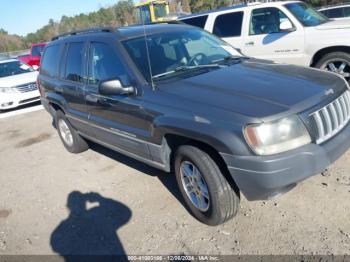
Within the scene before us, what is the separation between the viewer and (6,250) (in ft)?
12.3

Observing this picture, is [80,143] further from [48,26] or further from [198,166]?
→ [48,26]

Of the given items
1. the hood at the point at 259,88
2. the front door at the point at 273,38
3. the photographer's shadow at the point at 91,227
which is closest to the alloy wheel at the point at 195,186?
the hood at the point at 259,88

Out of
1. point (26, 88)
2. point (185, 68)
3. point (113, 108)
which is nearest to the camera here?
point (185, 68)

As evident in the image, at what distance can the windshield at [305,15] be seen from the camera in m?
7.17

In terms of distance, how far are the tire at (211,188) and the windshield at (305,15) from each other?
5028 millimetres

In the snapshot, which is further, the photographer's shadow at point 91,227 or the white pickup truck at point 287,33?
the white pickup truck at point 287,33

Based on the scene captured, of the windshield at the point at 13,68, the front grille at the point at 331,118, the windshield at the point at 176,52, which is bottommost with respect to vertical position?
the windshield at the point at 13,68

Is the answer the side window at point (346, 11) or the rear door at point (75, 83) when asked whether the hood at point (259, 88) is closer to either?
the rear door at point (75, 83)

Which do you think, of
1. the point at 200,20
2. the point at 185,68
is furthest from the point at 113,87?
the point at 200,20

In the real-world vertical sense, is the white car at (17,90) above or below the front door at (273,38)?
below

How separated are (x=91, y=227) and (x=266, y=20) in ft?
18.9

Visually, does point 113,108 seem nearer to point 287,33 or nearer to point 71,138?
point 71,138

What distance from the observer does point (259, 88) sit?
3.28 metres

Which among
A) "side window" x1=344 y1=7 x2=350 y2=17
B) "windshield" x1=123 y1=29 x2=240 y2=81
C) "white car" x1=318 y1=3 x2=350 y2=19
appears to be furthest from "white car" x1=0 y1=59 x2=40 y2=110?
"side window" x1=344 y1=7 x2=350 y2=17
